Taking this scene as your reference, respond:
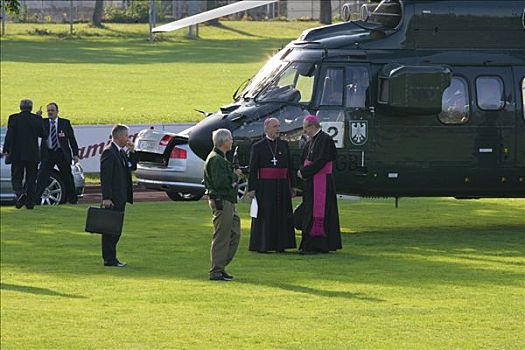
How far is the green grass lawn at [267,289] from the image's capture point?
13.8 meters

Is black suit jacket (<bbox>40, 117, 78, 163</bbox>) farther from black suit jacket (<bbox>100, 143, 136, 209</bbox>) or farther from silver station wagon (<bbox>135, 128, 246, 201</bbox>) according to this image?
black suit jacket (<bbox>100, 143, 136, 209</bbox>)

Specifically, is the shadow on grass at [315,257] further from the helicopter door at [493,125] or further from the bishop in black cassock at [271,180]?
the helicopter door at [493,125]

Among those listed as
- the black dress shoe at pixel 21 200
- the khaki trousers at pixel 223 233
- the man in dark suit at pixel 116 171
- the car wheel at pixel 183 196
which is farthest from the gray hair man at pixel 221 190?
the car wheel at pixel 183 196

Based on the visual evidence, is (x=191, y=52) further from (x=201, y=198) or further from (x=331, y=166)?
(x=331, y=166)

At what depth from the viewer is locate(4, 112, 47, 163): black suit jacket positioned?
24625 millimetres

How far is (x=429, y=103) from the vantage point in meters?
20.5

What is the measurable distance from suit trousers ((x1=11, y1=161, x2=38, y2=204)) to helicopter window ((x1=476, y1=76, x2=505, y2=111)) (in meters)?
8.06

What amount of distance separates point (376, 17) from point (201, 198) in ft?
23.5

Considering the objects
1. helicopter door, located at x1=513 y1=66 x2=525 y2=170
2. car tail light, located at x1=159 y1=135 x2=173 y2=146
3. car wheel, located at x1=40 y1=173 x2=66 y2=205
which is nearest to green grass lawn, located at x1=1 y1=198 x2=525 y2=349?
helicopter door, located at x1=513 y1=66 x2=525 y2=170

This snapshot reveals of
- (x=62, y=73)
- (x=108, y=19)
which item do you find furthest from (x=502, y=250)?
(x=108, y=19)

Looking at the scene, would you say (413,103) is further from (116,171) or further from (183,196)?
(183,196)

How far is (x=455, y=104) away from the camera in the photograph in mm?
21031

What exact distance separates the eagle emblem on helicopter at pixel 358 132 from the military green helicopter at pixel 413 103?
0.01m

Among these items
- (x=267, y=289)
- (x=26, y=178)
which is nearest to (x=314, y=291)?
(x=267, y=289)
